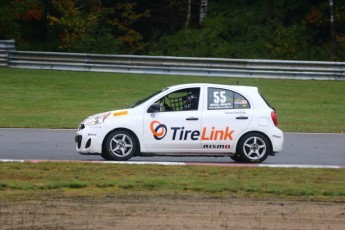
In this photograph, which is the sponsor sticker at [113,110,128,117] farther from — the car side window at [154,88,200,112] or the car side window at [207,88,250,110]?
the car side window at [207,88,250,110]

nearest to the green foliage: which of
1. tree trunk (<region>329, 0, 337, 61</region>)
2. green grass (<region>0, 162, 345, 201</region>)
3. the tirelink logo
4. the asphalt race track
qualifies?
tree trunk (<region>329, 0, 337, 61</region>)

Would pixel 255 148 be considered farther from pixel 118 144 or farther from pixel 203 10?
pixel 203 10

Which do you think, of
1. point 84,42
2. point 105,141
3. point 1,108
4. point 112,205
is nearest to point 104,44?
point 84,42

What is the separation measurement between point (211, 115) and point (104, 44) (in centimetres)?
2011

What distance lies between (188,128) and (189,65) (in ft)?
52.0

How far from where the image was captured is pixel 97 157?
18.5m

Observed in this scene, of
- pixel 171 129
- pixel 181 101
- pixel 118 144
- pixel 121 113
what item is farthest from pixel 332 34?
pixel 118 144

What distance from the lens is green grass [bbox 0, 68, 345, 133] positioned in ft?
83.5

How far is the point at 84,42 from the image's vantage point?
37031 millimetres

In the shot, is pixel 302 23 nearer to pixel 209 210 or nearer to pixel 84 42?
pixel 84 42

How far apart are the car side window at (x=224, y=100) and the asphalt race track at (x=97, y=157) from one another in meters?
1.17

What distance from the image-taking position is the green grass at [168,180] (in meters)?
13.7

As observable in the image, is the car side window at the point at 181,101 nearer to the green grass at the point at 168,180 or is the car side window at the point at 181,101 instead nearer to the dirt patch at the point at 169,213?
the green grass at the point at 168,180

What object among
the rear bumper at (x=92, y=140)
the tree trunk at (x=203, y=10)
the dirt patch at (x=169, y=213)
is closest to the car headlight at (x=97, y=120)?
the rear bumper at (x=92, y=140)
